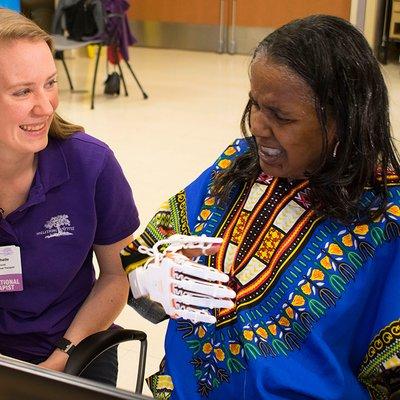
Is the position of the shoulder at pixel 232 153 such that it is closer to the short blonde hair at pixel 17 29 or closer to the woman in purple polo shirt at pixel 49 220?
the woman in purple polo shirt at pixel 49 220

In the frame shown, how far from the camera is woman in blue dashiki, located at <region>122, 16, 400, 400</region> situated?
1220mm

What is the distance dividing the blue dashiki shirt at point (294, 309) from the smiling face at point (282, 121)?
0.09m

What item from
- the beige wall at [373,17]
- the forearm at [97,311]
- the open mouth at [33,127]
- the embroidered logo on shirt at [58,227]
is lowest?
the beige wall at [373,17]

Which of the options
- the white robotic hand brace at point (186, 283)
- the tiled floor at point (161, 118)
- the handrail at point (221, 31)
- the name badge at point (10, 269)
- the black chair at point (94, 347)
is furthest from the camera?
the handrail at point (221, 31)

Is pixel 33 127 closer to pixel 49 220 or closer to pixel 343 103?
pixel 49 220

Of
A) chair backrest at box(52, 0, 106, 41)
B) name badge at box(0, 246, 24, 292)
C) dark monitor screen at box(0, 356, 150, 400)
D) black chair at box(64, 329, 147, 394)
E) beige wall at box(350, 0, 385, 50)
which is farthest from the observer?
beige wall at box(350, 0, 385, 50)

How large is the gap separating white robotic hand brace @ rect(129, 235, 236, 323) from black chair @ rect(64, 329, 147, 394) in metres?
0.32

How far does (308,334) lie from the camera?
4.16ft

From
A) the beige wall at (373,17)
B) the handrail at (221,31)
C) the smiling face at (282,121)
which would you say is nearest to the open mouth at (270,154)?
the smiling face at (282,121)

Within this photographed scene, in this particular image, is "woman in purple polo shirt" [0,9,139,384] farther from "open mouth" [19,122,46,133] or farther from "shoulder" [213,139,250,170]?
"shoulder" [213,139,250,170]

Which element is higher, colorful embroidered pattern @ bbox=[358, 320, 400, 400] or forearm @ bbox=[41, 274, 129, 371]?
colorful embroidered pattern @ bbox=[358, 320, 400, 400]

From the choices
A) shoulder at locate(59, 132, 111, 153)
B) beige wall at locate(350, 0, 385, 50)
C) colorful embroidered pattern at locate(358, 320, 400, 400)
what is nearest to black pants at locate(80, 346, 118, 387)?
shoulder at locate(59, 132, 111, 153)

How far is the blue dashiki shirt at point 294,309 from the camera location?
125 centimetres

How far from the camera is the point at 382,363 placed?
1.23 metres
